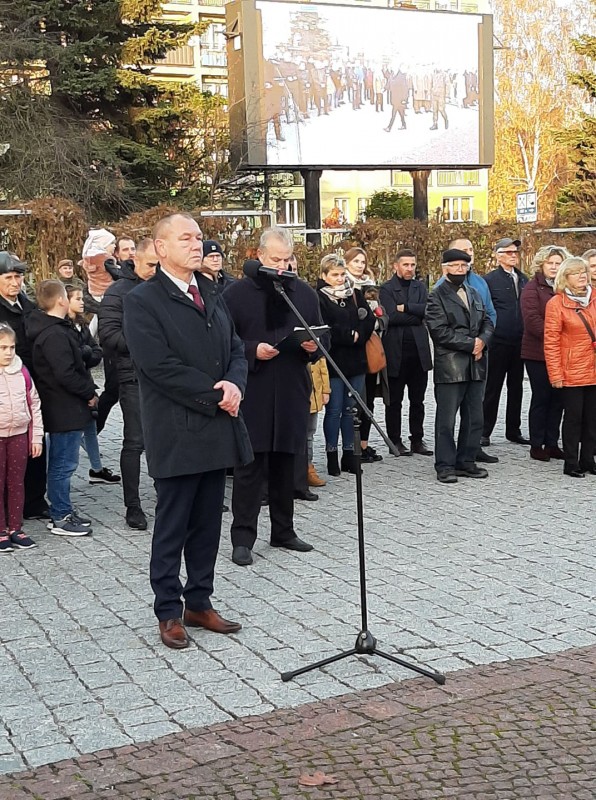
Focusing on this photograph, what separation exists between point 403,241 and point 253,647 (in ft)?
51.9

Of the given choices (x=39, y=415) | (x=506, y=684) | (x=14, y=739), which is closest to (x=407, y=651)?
(x=506, y=684)

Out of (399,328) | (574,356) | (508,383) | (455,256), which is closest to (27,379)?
(455,256)

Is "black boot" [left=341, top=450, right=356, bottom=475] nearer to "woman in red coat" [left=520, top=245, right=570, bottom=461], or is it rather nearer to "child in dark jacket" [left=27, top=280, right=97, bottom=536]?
"woman in red coat" [left=520, top=245, right=570, bottom=461]

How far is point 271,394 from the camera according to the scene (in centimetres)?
726

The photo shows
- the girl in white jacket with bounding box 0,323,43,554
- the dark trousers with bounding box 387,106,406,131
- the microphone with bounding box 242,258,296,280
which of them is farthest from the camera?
the dark trousers with bounding box 387,106,406,131

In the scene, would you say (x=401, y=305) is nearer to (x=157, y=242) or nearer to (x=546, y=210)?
(x=157, y=242)

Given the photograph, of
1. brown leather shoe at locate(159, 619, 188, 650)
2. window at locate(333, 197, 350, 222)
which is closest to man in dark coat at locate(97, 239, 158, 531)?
brown leather shoe at locate(159, 619, 188, 650)

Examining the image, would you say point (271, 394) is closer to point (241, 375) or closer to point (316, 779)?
point (241, 375)

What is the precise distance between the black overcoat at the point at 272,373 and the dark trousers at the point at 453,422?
2361 mm

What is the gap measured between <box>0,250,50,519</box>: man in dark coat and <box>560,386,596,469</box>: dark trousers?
4327mm

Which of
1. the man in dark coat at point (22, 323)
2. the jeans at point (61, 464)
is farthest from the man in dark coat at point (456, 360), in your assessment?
the man in dark coat at point (22, 323)

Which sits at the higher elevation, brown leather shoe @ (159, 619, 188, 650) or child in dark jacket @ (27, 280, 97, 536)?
child in dark jacket @ (27, 280, 97, 536)

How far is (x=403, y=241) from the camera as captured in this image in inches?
817

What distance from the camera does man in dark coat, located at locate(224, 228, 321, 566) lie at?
7.16 meters
